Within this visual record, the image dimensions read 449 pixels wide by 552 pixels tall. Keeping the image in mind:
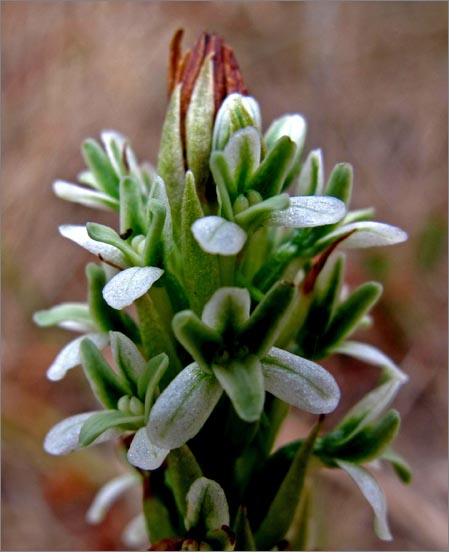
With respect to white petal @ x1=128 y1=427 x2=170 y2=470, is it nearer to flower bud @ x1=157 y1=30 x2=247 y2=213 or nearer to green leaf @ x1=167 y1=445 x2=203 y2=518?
green leaf @ x1=167 y1=445 x2=203 y2=518

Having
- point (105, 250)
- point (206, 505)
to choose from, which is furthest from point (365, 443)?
point (105, 250)

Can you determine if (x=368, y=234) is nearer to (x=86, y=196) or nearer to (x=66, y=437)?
(x=86, y=196)

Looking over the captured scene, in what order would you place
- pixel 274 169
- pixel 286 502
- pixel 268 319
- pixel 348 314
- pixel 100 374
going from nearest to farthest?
pixel 268 319 → pixel 274 169 → pixel 100 374 → pixel 286 502 → pixel 348 314

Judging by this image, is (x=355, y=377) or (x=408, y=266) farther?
(x=408, y=266)

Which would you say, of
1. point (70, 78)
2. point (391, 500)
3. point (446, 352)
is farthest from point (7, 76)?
point (391, 500)

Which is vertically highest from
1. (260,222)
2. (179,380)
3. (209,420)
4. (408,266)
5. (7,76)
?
(7,76)

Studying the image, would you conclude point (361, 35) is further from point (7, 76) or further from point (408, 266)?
point (7, 76)

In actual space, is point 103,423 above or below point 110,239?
below
